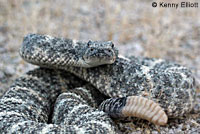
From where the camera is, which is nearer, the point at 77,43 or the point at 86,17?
the point at 77,43

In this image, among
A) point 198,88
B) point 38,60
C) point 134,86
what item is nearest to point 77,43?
point 38,60

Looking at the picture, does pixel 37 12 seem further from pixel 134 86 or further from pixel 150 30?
pixel 134 86

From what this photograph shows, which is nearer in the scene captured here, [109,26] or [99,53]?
[99,53]

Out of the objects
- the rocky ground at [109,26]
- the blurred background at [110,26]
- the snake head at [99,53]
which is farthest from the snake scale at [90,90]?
the blurred background at [110,26]

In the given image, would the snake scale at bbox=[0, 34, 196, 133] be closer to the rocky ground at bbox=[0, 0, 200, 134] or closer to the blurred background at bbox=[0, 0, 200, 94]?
the rocky ground at bbox=[0, 0, 200, 134]

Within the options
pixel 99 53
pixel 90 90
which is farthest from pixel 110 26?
pixel 99 53

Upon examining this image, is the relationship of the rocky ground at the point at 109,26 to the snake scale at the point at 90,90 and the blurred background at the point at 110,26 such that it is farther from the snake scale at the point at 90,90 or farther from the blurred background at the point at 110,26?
the snake scale at the point at 90,90

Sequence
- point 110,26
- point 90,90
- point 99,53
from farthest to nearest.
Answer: point 110,26 < point 90,90 < point 99,53

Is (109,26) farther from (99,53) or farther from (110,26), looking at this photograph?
(99,53)
